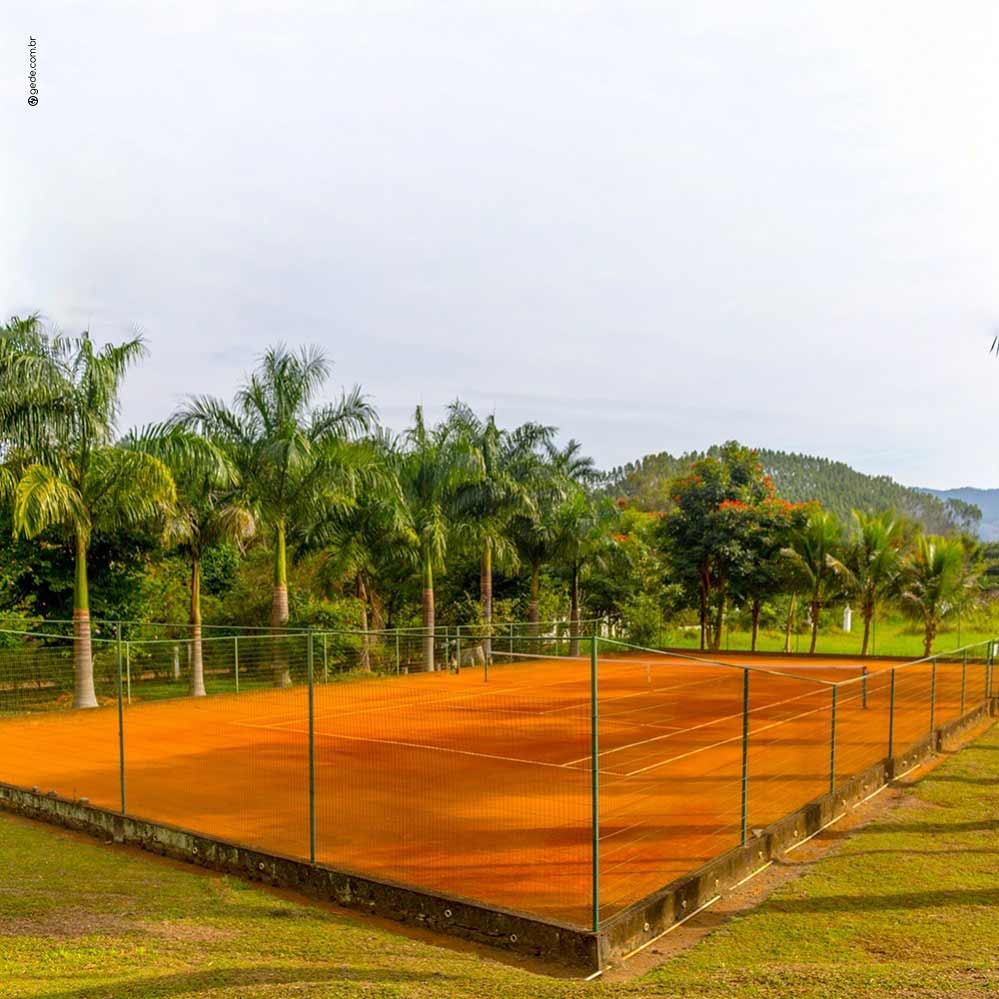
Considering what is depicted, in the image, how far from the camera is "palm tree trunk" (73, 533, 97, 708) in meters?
19.2

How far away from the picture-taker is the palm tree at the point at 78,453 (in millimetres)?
18297

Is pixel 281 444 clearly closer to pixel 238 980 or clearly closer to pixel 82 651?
pixel 82 651

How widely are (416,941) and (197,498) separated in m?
16.6

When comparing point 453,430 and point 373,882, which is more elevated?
point 453,430

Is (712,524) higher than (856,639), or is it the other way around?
(712,524)

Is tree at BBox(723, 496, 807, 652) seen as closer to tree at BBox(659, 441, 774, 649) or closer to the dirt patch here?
tree at BBox(659, 441, 774, 649)

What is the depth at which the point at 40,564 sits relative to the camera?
74.5 ft

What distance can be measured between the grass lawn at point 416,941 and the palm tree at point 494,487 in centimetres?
1915

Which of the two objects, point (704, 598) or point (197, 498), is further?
point (704, 598)

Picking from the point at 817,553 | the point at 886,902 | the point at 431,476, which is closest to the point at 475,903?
the point at 886,902

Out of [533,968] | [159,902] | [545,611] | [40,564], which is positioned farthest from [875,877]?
[545,611]

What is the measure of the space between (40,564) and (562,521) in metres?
16.5

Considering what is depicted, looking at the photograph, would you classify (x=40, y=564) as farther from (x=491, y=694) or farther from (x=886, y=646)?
(x=886, y=646)

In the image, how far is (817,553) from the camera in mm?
32125
